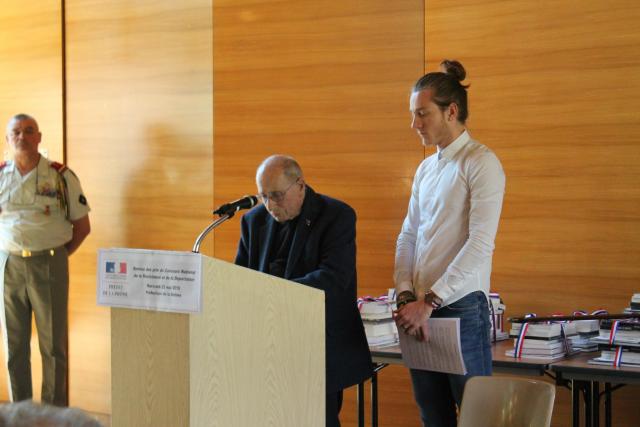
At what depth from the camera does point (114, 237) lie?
5.99 m

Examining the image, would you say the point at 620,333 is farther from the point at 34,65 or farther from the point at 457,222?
the point at 34,65

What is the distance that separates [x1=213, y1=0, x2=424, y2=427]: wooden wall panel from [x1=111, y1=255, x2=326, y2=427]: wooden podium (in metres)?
2.59

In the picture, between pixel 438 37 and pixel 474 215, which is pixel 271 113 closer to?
pixel 438 37

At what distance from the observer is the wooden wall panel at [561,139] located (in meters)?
4.23

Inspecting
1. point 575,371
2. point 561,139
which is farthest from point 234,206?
point 561,139

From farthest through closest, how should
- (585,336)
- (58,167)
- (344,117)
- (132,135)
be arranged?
1. (132,135)
2. (58,167)
3. (344,117)
4. (585,336)

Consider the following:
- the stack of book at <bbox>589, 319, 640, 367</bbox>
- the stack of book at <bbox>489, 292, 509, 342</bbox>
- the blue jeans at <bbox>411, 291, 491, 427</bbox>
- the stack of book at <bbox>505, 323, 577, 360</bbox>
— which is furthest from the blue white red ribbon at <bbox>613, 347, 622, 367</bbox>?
the stack of book at <bbox>489, 292, 509, 342</bbox>

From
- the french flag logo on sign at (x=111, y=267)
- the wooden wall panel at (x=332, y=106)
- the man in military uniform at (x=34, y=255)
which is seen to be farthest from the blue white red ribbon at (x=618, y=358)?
the man in military uniform at (x=34, y=255)

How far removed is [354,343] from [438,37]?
7.54ft

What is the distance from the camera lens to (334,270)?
2959 mm

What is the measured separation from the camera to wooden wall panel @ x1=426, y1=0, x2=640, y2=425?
4.23 meters

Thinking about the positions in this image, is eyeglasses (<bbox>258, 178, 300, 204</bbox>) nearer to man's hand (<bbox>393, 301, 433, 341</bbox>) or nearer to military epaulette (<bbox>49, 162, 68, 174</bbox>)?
man's hand (<bbox>393, 301, 433, 341</bbox>)

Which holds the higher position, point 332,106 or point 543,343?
point 332,106

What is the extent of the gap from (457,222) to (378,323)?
940mm
